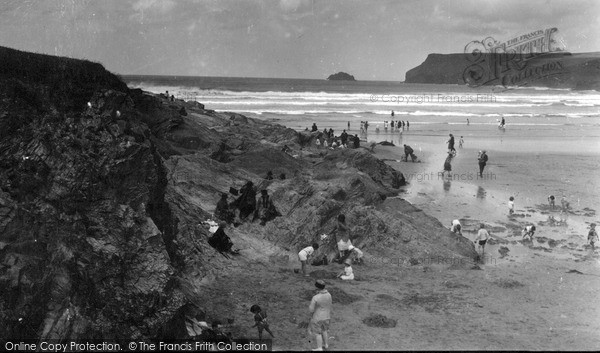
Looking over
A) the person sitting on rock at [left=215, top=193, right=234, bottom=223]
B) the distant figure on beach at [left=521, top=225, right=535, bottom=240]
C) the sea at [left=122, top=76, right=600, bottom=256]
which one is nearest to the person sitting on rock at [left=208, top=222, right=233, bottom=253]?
the person sitting on rock at [left=215, top=193, right=234, bottom=223]

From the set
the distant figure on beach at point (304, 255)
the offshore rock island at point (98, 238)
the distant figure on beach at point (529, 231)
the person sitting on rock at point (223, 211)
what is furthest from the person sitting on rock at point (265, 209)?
the distant figure on beach at point (529, 231)

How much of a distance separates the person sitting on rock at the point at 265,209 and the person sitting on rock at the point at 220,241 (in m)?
2.05

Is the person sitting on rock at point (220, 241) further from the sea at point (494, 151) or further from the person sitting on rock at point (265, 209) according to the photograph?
the sea at point (494, 151)

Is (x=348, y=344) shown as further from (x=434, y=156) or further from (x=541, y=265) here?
(x=434, y=156)

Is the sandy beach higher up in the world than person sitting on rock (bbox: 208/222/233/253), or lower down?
lower down

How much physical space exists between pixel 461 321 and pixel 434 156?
25256mm

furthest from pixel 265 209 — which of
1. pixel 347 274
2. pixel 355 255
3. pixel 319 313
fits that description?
pixel 319 313

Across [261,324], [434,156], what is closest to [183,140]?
[261,324]

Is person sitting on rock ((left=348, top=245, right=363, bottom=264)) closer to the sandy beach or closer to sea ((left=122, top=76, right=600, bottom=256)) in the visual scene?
the sandy beach

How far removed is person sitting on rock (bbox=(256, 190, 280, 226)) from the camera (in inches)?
614

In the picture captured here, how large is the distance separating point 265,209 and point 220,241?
258cm

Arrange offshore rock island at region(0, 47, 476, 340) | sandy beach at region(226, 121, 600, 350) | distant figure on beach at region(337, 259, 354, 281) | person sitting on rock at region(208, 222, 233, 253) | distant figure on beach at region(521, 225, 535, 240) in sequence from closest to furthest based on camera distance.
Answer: offshore rock island at region(0, 47, 476, 340), sandy beach at region(226, 121, 600, 350), distant figure on beach at region(337, 259, 354, 281), person sitting on rock at region(208, 222, 233, 253), distant figure on beach at region(521, 225, 535, 240)

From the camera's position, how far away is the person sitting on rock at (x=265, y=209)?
51.2 ft

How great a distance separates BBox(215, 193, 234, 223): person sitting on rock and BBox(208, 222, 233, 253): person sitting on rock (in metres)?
1.29
